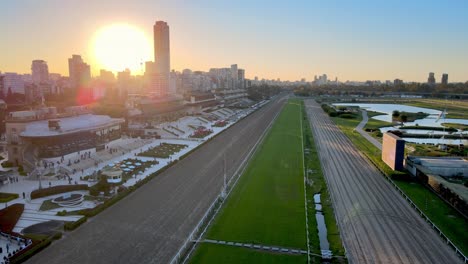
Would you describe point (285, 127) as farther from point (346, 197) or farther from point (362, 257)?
point (362, 257)

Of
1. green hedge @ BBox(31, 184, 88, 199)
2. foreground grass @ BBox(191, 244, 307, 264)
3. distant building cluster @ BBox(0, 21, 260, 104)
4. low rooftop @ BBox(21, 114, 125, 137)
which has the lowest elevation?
foreground grass @ BBox(191, 244, 307, 264)

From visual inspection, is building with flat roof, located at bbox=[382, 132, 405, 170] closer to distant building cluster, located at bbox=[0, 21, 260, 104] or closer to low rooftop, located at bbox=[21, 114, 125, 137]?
low rooftop, located at bbox=[21, 114, 125, 137]

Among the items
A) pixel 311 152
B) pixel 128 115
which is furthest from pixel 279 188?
pixel 128 115

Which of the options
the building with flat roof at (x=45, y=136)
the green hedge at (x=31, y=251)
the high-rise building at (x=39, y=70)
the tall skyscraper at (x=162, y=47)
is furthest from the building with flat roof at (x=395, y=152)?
the high-rise building at (x=39, y=70)

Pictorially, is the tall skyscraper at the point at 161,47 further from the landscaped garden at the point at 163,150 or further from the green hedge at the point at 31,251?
the green hedge at the point at 31,251

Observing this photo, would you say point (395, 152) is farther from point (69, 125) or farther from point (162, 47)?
point (162, 47)

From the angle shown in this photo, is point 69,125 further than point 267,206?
Yes

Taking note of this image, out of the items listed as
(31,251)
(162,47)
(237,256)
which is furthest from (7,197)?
(162,47)

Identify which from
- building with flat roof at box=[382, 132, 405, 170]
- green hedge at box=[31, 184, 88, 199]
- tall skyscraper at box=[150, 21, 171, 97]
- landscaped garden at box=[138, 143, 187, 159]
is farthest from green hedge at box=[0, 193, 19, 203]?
tall skyscraper at box=[150, 21, 171, 97]
